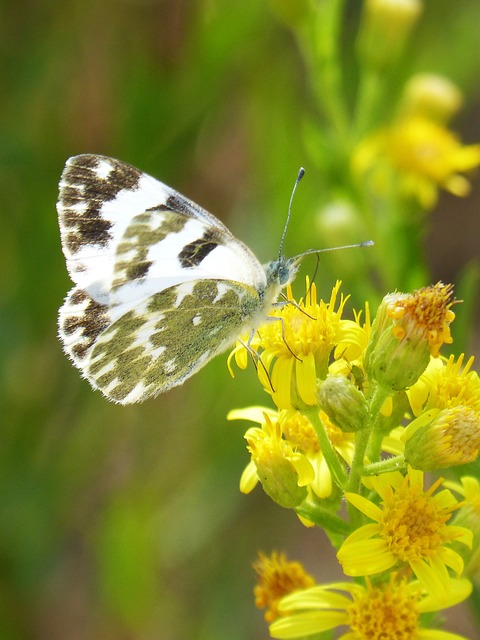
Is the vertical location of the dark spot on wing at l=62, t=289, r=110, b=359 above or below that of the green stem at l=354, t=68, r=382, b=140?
below

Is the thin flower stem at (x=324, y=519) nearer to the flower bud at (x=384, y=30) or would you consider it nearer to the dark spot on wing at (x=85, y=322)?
the dark spot on wing at (x=85, y=322)

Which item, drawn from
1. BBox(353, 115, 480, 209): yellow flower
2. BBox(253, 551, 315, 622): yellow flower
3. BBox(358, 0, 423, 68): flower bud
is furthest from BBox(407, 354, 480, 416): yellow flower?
BBox(358, 0, 423, 68): flower bud

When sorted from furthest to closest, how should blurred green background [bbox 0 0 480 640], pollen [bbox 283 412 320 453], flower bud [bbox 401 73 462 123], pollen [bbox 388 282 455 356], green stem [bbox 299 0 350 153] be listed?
blurred green background [bbox 0 0 480 640], flower bud [bbox 401 73 462 123], green stem [bbox 299 0 350 153], pollen [bbox 283 412 320 453], pollen [bbox 388 282 455 356]

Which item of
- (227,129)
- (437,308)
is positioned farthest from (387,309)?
(227,129)

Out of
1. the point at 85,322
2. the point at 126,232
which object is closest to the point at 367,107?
the point at 126,232

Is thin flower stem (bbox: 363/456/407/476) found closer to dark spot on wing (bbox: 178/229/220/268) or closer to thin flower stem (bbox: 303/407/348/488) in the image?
thin flower stem (bbox: 303/407/348/488)


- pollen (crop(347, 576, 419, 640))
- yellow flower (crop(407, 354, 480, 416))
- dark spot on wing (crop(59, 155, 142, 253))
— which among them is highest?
dark spot on wing (crop(59, 155, 142, 253))

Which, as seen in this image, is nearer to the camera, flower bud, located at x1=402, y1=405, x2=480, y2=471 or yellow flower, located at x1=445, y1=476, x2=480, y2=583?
flower bud, located at x1=402, y1=405, x2=480, y2=471

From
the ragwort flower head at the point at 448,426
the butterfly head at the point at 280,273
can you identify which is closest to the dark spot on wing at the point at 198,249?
the butterfly head at the point at 280,273
